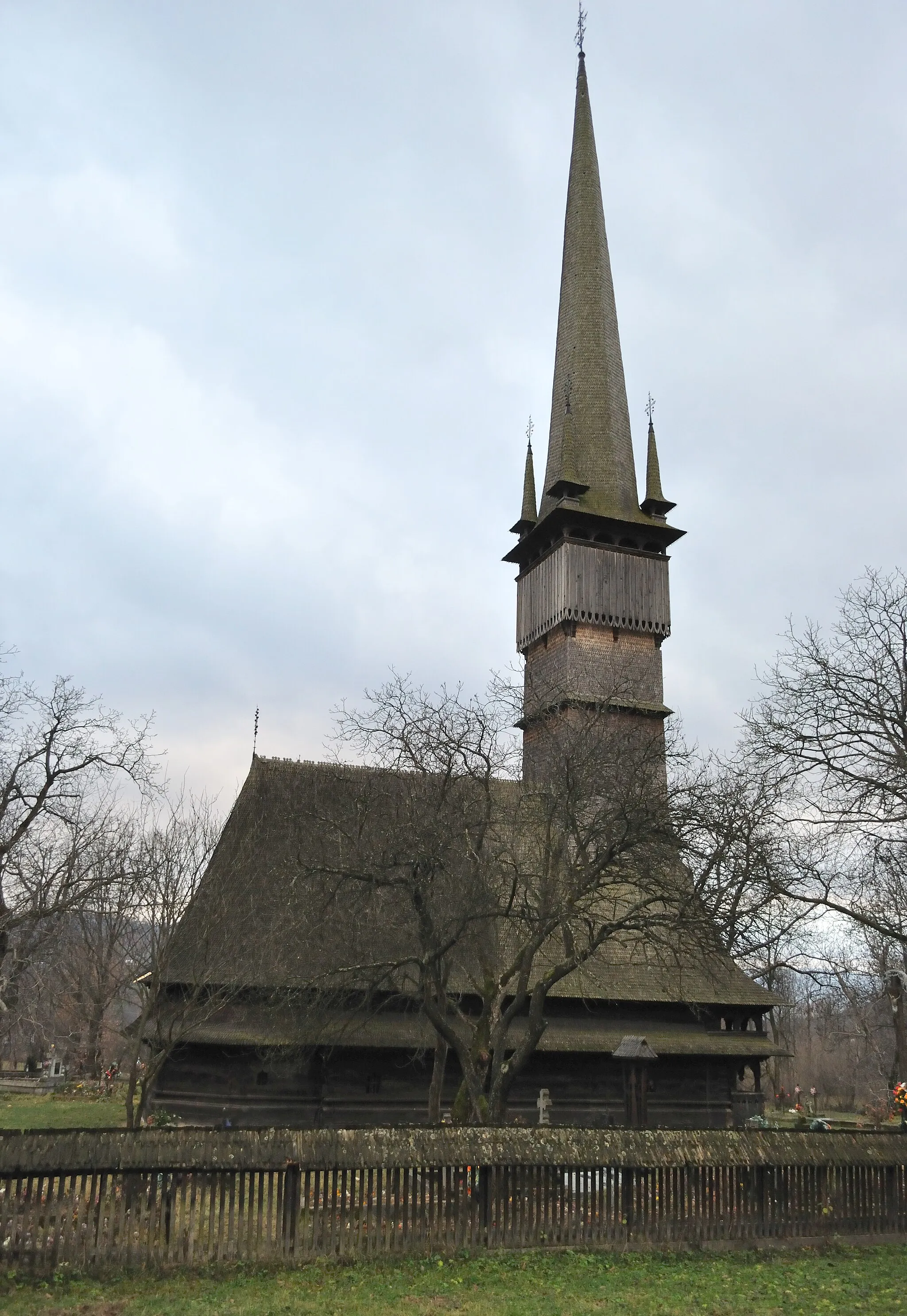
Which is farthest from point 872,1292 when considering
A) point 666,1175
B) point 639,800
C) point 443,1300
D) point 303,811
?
point 303,811

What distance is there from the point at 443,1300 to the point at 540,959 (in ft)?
41.0

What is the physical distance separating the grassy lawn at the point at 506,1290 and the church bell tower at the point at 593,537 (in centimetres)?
1433

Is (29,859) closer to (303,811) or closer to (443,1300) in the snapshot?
(303,811)

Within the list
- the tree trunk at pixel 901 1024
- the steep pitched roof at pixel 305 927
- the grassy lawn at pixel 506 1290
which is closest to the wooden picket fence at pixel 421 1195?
the grassy lawn at pixel 506 1290

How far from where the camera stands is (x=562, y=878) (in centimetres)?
1630

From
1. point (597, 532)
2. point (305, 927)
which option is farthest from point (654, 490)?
point (305, 927)

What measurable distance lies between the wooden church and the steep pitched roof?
6 centimetres

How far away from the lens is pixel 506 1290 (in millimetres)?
10242

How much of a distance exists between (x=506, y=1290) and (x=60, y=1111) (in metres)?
24.3

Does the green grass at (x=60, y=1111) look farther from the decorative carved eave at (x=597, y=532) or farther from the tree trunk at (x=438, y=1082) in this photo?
the decorative carved eave at (x=597, y=532)

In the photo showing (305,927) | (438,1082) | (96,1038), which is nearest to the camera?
(438,1082)

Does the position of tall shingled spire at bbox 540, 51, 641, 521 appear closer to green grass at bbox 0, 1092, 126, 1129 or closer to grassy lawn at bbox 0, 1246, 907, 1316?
green grass at bbox 0, 1092, 126, 1129

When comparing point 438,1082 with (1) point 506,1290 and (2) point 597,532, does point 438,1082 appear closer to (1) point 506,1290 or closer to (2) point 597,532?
(1) point 506,1290

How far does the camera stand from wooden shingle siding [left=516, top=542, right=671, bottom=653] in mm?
29375
